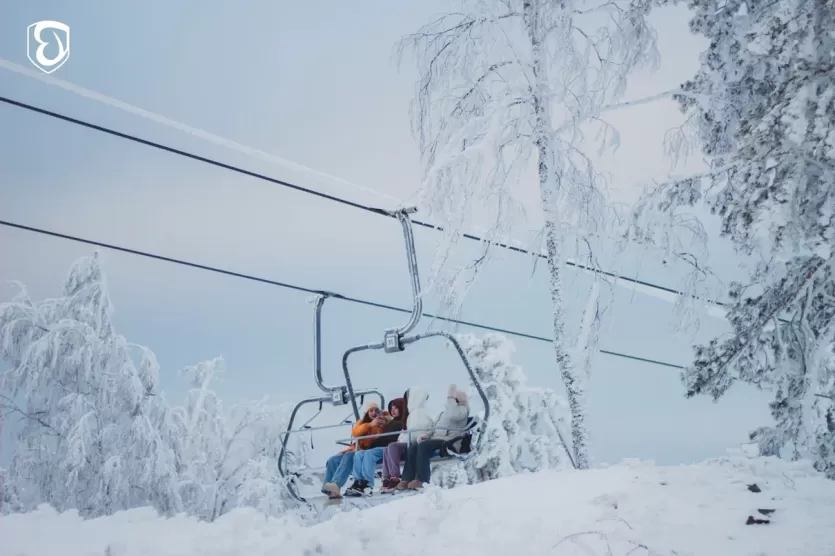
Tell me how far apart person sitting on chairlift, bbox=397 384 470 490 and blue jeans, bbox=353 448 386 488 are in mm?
311

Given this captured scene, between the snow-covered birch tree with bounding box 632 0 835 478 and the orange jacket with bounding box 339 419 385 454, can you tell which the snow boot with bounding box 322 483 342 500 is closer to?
the orange jacket with bounding box 339 419 385 454

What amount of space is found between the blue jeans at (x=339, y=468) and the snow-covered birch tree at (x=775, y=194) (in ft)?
8.86

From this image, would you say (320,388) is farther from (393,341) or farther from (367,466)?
(393,341)

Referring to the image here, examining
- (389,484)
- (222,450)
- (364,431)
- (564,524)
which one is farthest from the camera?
(222,450)

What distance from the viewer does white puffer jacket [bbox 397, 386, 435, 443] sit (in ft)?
16.6

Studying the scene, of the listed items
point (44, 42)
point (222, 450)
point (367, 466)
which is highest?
point (44, 42)

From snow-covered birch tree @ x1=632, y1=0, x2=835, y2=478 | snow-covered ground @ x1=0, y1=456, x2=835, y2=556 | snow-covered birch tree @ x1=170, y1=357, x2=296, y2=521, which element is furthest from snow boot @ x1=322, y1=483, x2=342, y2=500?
snow-covered birch tree @ x1=170, y1=357, x2=296, y2=521

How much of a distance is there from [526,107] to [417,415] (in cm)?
290

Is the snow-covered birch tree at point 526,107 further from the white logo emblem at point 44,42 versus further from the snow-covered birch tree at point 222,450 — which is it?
the snow-covered birch tree at point 222,450

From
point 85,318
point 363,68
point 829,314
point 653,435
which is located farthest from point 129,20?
point 829,314

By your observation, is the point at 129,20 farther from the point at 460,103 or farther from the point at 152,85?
the point at 460,103

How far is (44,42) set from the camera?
7.25 m

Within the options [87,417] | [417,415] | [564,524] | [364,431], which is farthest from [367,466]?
[87,417]

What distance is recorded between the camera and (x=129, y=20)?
1088 centimetres
